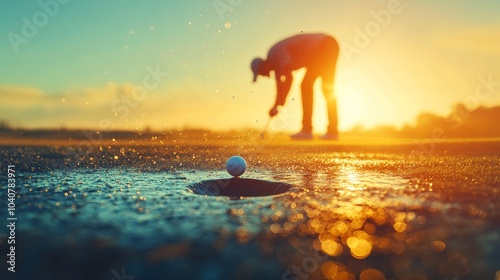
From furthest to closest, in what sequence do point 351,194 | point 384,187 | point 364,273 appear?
point 384,187, point 351,194, point 364,273

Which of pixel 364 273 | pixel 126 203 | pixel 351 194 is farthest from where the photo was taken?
pixel 351 194

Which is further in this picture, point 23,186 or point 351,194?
point 23,186

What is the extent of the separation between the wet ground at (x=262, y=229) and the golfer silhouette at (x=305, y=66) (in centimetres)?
592

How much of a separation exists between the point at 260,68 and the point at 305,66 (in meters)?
1.23

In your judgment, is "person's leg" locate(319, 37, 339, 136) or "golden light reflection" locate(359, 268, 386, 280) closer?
"golden light reflection" locate(359, 268, 386, 280)

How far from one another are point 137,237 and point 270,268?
3.46ft

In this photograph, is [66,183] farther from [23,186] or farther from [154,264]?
[154,264]

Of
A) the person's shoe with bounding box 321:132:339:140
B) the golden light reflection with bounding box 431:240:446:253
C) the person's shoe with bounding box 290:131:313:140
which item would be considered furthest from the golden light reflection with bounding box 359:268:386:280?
the person's shoe with bounding box 321:132:339:140

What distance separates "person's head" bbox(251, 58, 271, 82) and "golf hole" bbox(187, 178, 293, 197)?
6111 mm

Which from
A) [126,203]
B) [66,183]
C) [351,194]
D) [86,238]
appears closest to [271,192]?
[351,194]

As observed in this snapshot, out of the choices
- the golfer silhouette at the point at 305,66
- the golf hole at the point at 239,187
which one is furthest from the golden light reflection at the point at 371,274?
the golfer silhouette at the point at 305,66

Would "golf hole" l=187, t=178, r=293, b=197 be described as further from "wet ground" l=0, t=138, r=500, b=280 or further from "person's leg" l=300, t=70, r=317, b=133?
"person's leg" l=300, t=70, r=317, b=133

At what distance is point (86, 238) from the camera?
3191 millimetres

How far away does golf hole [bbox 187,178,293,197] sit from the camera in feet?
19.0
